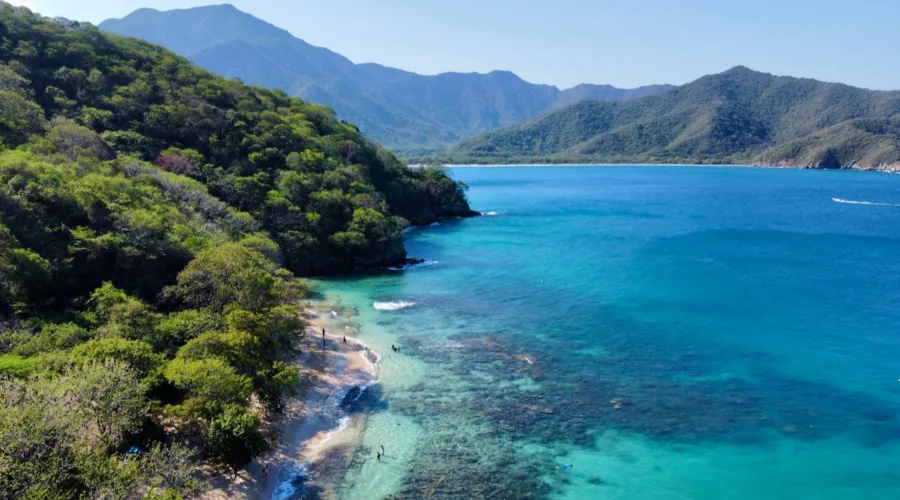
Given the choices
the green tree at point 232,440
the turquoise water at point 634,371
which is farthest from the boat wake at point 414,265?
the green tree at point 232,440

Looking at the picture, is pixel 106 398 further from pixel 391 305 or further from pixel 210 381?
pixel 391 305

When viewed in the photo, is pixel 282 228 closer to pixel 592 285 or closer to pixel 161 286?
pixel 161 286

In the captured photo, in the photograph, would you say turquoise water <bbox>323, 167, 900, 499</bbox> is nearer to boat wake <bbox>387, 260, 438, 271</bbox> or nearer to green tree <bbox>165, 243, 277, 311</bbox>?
boat wake <bbox>387, 260, 438, 271</bbox>

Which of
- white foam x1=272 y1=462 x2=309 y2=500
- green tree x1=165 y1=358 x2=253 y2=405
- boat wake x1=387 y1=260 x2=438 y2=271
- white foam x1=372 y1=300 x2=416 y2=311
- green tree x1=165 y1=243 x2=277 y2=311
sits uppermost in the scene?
green tree x1=165 y1=243 x2=277 y2=311

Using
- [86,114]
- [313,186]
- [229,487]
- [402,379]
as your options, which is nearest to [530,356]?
[402,379]

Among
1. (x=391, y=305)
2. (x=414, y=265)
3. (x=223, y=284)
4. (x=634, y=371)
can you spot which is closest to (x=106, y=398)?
(x=223, y=284)

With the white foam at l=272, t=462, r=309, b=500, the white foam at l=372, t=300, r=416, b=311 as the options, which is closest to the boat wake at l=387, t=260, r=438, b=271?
the white foam at l=372, t=300, r=416, b=311
